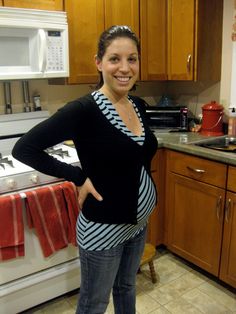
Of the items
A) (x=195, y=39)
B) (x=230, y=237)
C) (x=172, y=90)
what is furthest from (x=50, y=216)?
(x=172, y=90)

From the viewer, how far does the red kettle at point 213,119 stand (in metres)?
2.49

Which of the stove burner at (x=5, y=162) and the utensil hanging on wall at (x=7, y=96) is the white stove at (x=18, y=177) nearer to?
the stove burner at (x=5, y=162)

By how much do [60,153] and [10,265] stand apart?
0.66 m

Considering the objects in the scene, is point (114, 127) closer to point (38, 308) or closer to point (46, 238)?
point (46, 238)

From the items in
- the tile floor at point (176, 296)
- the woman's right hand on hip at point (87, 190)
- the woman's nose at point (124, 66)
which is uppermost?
the woman's nose at point (124, 66)

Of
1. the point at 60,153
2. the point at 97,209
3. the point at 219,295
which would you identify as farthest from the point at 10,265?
the point at 219,295

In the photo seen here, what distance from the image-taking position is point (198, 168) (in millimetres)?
2133

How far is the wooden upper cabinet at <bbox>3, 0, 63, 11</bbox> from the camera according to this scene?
1.84m

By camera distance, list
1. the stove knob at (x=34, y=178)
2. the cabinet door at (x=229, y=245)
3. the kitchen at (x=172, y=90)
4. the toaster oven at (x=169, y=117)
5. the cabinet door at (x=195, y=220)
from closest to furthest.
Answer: the stove knob at (x=34, y=178) → the cabinet door at (x=229, y=245) → the cabinet door at (x=195, y=220) → the kitchen at (x=172, y=90) → the toaster oven at (x=169, y=117)

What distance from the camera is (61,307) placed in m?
1.99

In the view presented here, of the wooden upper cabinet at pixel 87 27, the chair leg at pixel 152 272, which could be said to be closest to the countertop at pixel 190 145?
the wooden upper cabinet at pixel 87 27

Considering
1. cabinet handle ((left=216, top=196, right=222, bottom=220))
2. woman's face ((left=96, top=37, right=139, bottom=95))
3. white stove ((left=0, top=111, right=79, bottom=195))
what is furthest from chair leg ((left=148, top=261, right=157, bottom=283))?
woman's face ((left=96, top=37, right=139, bottom=95))

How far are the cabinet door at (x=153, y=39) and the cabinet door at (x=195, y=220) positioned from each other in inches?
31.8

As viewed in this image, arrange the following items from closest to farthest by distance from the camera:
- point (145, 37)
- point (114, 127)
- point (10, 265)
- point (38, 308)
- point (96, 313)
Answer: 1. point (114, 127)
2. point (96, 313)
3. point (10, 265)
4. point (38, 308)
5. point (145, 37)
